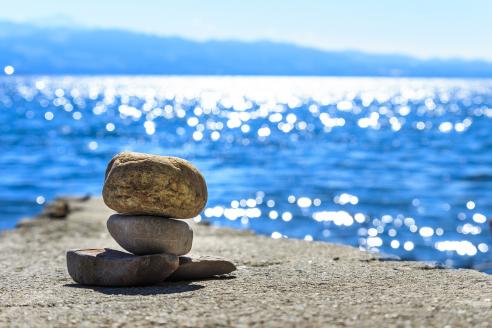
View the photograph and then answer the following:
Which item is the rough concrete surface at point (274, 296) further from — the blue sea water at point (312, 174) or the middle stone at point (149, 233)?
the blue sea water at point (312, 174)

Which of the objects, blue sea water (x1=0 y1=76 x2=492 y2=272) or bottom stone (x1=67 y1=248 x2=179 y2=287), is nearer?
bottom stone (x1=67 y1=248 x2=179 y2=287)

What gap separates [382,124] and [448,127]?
700 cm

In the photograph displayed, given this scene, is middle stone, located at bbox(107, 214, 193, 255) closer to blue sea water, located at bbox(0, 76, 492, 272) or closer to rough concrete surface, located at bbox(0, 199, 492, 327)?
rough concrete surface, located at bbox(0, 199, 492, 327)

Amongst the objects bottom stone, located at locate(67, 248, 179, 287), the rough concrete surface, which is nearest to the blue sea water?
the rough concrete surface

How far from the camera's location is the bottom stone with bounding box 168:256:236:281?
29.3 feet

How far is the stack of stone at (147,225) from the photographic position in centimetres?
857

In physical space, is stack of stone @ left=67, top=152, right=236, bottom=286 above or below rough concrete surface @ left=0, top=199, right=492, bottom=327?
above

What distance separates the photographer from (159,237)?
880cm

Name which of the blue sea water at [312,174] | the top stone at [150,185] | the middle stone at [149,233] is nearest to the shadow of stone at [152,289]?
the middle stone at [149,233]

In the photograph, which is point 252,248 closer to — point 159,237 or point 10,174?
point 159,237

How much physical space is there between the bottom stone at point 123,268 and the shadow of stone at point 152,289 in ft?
0.33

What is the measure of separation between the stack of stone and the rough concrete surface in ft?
0.65

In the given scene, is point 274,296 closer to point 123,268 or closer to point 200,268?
point 200,268

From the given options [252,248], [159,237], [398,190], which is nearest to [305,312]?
[159,237]
